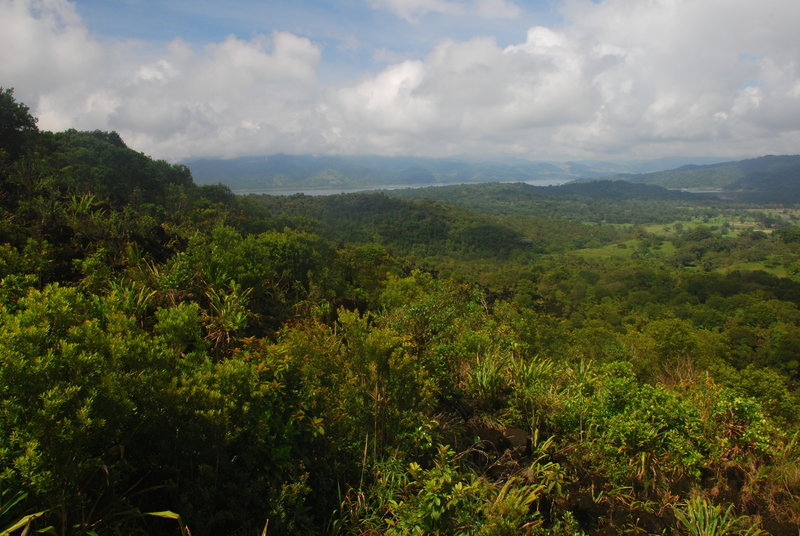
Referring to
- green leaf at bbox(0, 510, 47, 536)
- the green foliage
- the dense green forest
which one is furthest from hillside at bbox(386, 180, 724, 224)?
green leaf at bbox(0, 510, 47, 536)

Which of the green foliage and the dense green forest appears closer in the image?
the dense green forest

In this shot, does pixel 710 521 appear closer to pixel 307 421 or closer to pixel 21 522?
pixel 307 421

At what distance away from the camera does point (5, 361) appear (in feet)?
5.67

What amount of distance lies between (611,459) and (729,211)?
216402mm

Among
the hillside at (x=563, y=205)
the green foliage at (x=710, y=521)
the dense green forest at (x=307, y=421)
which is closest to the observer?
the dense green forest at (x=307, y=421)

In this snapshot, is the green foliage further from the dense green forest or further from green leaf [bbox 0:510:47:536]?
green leaf [bbox 0:510:47:536]

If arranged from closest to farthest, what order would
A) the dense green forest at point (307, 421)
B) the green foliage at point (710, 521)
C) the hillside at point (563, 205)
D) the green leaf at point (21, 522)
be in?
the green leaf at point (21, 522) < the dense green forest at point (307, 421) < the green foliage at point (710, 521) < the hillside at point (563, 205)

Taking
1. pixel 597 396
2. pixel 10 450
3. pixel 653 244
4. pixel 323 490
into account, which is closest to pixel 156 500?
pixel 10 450

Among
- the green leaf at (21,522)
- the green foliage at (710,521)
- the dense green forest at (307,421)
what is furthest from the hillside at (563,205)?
the green leaf at (21,522)

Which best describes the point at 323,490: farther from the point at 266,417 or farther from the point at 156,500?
the point at 156,500

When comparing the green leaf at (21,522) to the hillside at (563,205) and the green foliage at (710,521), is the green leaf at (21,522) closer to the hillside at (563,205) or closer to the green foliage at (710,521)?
the green foliage at (710,521)

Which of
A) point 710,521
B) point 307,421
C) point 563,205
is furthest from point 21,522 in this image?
point 563,205

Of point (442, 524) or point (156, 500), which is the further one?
point (442, 524)

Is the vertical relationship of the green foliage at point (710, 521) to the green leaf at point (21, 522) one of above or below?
below
